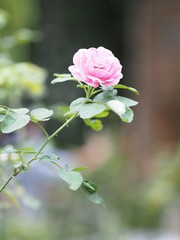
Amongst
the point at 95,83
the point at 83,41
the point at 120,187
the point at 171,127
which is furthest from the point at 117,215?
the point at 83,41

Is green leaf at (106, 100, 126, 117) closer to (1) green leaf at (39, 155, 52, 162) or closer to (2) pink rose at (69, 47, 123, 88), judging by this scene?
(2) pink rose at (69, 47, 123, 88)

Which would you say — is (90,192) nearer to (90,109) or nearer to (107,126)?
(90,109)

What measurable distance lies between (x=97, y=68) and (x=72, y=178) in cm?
16

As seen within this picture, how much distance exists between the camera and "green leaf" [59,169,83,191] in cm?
78

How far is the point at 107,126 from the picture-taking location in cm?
552

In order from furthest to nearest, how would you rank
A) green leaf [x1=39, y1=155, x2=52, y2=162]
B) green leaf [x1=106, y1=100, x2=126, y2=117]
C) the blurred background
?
the blurred background, green leaf [x1=39, y1=155, x2=52, y2=162], green leaf [x1=106, y1=100, x2=126, y2=117]

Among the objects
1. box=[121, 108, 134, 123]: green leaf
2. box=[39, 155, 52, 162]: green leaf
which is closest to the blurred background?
box=[39, 155, 52, 162]: green leaf

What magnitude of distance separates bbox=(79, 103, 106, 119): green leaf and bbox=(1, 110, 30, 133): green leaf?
8 cm

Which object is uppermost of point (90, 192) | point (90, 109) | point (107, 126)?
point (107, 126)

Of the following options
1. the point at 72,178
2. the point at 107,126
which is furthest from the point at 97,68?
the point at 107,126

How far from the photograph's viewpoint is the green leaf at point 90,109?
2.46 feet

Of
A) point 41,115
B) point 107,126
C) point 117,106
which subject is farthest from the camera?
point 107,126

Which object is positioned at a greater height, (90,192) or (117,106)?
(117,106)

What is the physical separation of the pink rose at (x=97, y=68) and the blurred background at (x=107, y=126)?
19.7 inches
